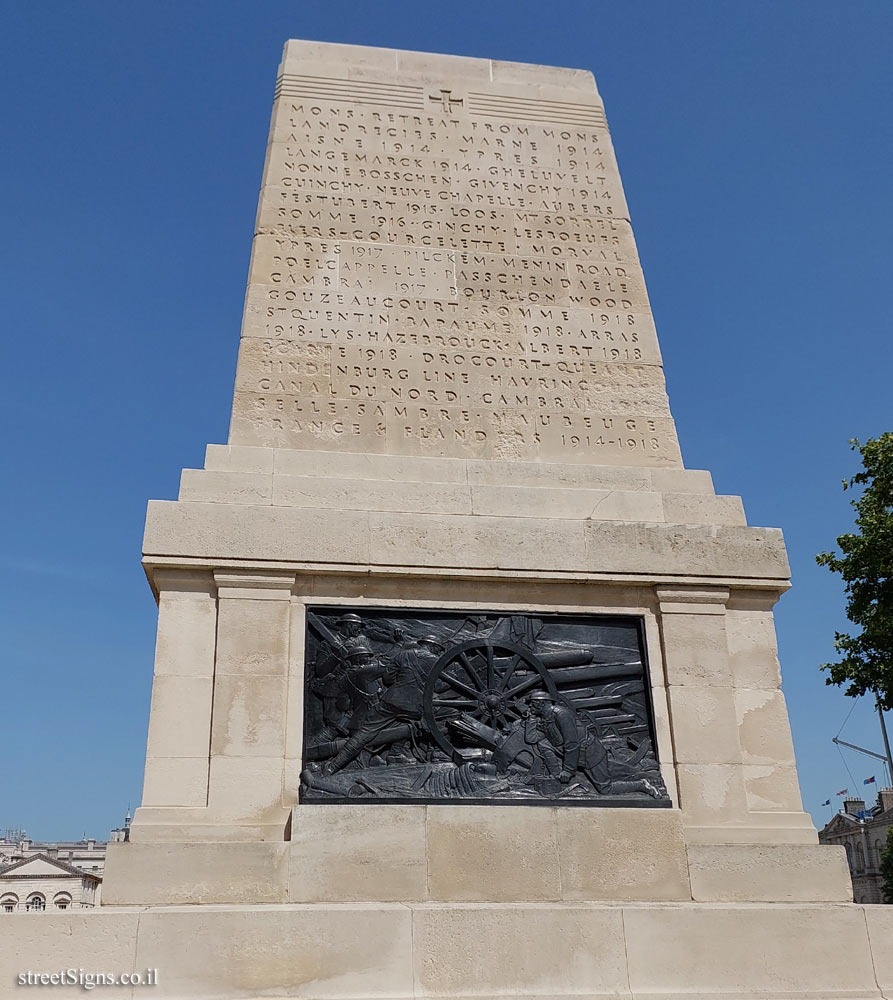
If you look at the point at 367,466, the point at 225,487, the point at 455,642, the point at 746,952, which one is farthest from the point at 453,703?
the point at 746,952

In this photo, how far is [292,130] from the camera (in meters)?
11.9

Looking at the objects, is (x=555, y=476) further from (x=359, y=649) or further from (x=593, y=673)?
(x=359, y=649)

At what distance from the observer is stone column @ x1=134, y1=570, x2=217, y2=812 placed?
8.41m

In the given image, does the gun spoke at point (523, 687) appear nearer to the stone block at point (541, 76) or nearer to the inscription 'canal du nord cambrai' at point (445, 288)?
the inscription 'canal du nord cambrai' at point (445, 288)

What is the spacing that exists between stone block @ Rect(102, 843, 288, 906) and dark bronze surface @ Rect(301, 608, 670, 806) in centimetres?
65

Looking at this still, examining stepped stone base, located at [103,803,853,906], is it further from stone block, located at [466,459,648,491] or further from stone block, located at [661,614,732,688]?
stone block, located at [466,459,648,491]

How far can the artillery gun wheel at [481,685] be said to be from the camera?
29.2ft

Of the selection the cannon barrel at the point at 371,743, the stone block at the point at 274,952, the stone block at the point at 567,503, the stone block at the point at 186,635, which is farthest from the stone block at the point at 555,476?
the stone block at the point at 274,952

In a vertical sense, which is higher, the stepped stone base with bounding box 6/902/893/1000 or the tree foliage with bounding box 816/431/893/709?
the tree foliage with bounding box 816/431/893/709

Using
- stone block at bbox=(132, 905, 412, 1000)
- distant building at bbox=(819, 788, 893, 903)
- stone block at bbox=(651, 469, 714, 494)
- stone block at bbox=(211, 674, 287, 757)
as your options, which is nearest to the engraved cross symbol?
stone block at bbox=(651, 469, 714, 494)

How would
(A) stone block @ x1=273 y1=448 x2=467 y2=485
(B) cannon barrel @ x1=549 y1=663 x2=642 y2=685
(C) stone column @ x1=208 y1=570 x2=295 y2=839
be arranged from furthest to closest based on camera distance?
(A) stone block @ x1=273 y1=448 x2=467 y2=485, (B) cannon barrel @ x1=549 y1=663 x2=642 y2=685, (C) stone column @ x1=208 y1=570 x2=295 y2=839

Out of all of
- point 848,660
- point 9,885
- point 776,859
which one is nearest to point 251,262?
point 776,859

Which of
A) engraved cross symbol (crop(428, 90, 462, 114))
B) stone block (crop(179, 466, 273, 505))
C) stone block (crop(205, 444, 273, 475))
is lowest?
stone block (crop(179, 466, 273, 505))

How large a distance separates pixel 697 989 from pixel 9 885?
82.7m
